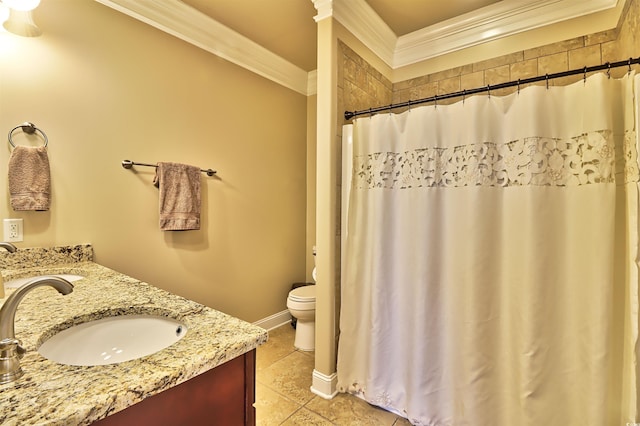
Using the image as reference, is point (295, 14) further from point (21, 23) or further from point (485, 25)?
point (21, 23)

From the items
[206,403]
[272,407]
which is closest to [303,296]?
[272,407]

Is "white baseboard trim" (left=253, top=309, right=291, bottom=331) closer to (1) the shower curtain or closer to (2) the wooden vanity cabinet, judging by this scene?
(1) the shower curtain

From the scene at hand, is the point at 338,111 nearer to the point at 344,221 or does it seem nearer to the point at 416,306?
the point at 344,221

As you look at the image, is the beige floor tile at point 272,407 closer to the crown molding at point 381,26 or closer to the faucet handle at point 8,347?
the faucet handle at point 8,347

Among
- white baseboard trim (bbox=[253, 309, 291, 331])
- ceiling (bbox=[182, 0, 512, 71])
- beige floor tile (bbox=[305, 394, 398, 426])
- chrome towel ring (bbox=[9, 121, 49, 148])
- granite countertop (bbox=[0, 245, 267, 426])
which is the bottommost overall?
beige floor tile (bbox=[305, 394, 398, 426])

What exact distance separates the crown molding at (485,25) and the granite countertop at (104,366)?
236cm

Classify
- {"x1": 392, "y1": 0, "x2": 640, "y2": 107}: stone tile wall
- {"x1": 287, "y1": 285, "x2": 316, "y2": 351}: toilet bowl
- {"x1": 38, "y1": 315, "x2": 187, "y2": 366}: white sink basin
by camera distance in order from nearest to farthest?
{"x1": 38, "y1": 315, "x2": 187, "y2": 366}: white sink basin
{"x1": 392, "y1": 0, "x2": 640, "y2": 107}: stone tile wall
{"x1": 287, "y1": 285, "x2": 316, "y2": 351}: toilet bowl

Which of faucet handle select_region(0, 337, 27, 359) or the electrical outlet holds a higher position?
the electrical outlet

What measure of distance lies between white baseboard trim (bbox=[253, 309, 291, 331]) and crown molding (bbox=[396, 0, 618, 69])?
8.25ft

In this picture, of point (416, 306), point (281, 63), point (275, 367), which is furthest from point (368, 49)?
point (275, 367)

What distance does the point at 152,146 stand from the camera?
201cm

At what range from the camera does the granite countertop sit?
1.63 feet

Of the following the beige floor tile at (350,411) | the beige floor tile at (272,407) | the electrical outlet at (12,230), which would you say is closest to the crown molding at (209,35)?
the electrical outlet at (12,230)

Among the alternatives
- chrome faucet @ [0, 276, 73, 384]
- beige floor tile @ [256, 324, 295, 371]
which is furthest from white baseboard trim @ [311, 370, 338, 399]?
chrome faucet @ [0, 276, 73, 384]
